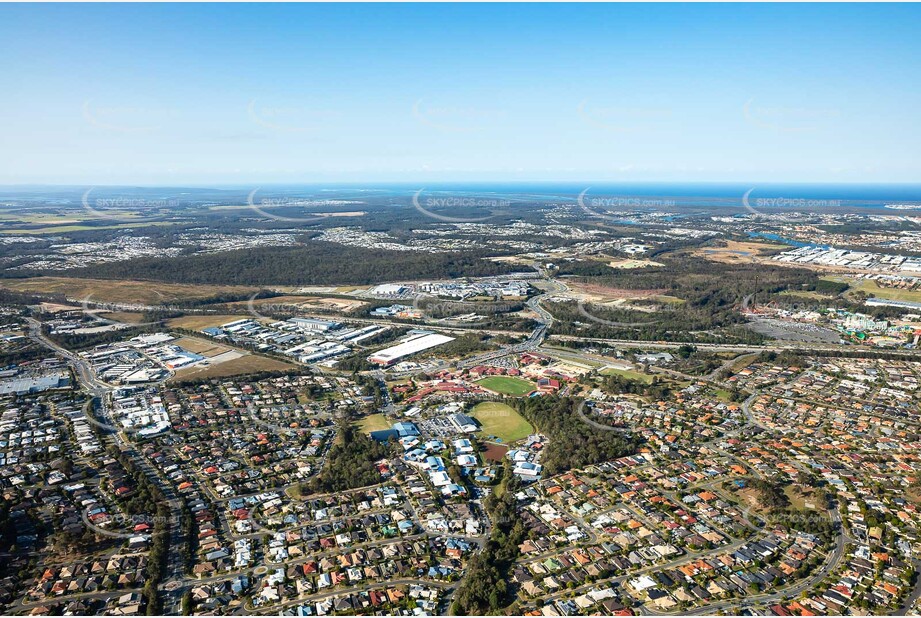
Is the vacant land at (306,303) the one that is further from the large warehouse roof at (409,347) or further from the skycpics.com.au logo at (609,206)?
the skycpics.com.au logo at (609,206)

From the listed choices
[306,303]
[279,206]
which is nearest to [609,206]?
[279,206]

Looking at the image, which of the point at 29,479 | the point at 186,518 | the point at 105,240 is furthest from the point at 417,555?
the point at 105,240

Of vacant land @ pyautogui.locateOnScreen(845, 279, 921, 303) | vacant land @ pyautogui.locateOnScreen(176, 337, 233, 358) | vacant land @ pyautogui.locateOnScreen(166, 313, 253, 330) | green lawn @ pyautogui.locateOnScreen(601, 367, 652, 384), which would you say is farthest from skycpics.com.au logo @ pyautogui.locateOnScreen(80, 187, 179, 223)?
vacant land @ pyautogui.locateOnScreen(845, 279, 921, 303)

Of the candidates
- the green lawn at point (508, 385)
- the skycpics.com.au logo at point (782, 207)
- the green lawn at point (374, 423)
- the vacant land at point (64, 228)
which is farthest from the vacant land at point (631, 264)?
the vacant land at point (64, 228)

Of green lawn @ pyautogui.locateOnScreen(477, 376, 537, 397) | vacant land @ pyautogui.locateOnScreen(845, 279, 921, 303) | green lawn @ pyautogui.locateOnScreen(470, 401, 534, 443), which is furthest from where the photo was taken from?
vacant land @ pyautogui.locateOnScreen(845, 279, 921, 303)

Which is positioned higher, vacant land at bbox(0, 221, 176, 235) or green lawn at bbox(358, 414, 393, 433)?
vacant land at bbox(0, 221, 176, 235)

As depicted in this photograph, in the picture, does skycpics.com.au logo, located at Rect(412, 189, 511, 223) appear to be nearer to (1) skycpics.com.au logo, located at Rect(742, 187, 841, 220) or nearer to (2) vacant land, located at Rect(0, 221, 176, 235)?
(2) vacant land, located at Rect(0, 221, 176, 235)

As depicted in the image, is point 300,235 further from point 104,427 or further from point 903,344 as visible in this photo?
point 903,344

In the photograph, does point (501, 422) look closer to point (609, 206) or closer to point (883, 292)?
point (883, 292)
